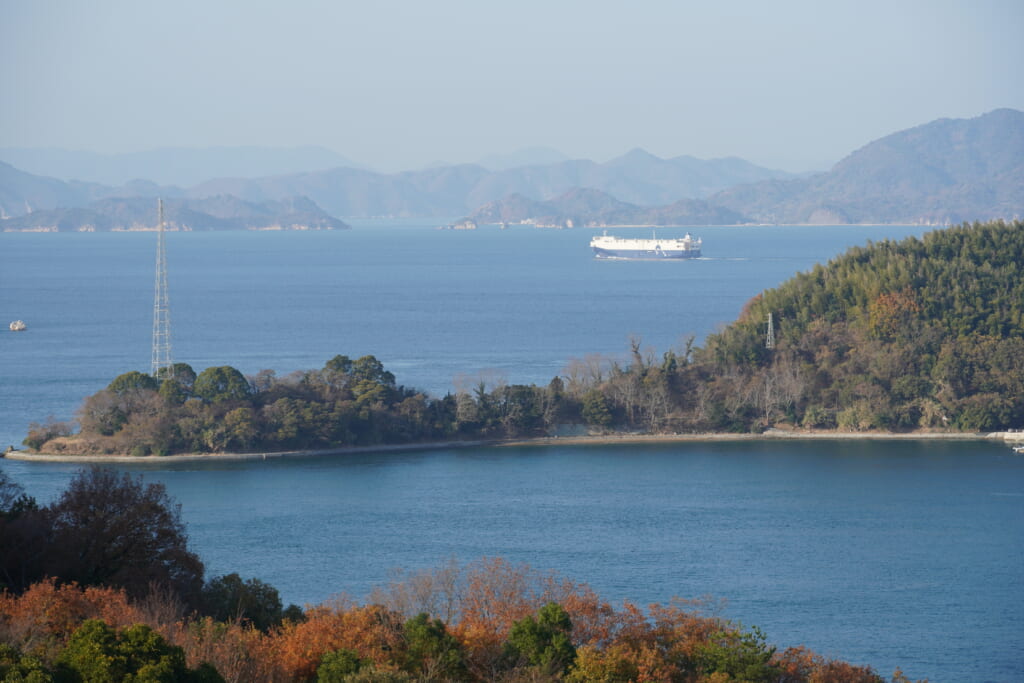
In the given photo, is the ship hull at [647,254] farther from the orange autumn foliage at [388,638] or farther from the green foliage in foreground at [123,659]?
the green foliage in foreground at [123,659]

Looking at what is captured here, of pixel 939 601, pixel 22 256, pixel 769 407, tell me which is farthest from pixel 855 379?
pixel 22 256

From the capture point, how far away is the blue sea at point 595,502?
82.7 feet

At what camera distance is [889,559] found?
94.2 feet

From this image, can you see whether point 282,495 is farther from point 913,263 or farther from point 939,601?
point 913,263

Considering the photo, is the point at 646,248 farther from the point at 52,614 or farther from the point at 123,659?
the point at 123,659

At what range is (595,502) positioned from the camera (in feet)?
112

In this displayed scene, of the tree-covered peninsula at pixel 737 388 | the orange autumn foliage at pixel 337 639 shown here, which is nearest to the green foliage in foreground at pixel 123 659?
the orange autumn foliage at pixel 337 639

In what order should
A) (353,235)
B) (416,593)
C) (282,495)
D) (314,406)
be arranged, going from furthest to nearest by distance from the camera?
(353,235)
(314,406)
(282,495)
(416,593)

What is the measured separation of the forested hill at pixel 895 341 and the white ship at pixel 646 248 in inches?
2776

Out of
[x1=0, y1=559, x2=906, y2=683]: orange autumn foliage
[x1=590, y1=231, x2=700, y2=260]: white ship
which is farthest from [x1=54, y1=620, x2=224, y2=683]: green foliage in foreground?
[x1=590, y1=231, x2=700, y2=260]: white ship

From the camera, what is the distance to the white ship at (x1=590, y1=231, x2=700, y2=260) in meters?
124

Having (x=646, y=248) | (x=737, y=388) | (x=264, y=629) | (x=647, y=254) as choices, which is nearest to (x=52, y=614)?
(x=264, y=629)

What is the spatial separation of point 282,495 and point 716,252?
103482 millimetres

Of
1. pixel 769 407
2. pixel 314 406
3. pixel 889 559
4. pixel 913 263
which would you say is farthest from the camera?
pixel 913 263
